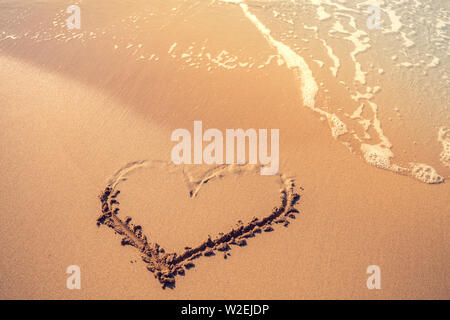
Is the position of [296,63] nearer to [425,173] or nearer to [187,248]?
[425,173]

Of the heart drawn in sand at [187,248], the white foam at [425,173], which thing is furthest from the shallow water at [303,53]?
the heart drawn in sand at [187,248]

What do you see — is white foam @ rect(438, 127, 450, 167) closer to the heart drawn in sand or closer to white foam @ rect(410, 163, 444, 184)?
white foam @ rect(410, 163, 444, 184)

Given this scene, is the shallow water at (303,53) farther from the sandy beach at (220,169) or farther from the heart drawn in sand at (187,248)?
the heart drawn in sand at (187,248)

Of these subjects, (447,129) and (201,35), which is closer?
(447,129)

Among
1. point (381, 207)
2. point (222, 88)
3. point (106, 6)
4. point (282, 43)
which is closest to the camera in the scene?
point (381, 207)

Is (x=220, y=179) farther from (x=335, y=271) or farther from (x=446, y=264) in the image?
(x=446, y=264)

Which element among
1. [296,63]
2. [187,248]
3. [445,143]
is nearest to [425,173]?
[445,143]
